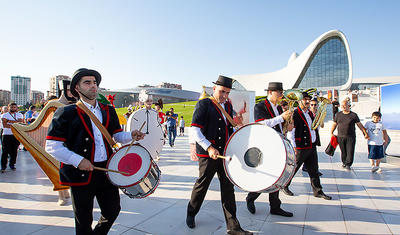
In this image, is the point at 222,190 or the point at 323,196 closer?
the point at 222,190

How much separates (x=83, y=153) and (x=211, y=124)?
1.46 meters

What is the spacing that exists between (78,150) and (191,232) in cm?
171

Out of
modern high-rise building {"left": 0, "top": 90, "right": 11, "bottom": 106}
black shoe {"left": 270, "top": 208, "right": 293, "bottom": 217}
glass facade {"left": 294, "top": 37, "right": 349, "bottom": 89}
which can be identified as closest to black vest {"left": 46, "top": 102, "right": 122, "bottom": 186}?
black shoe {"left": 270, "top": 208, "right": 293, "bottom": 217}

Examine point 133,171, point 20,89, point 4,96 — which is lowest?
point 133,171

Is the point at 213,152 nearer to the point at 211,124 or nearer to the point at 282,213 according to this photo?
the point at 211,124

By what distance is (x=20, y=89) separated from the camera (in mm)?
94562

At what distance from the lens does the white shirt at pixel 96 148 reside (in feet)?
6.17

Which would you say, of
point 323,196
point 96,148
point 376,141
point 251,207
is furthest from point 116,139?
point 376,141

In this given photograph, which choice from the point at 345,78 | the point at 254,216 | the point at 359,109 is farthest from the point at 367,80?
the point at 254,216

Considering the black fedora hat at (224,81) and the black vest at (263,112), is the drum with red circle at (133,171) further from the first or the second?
the black vest at (263,112)

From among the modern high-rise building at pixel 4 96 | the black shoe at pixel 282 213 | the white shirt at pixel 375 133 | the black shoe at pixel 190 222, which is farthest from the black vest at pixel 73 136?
the modern high-rise building at pixel 4 96

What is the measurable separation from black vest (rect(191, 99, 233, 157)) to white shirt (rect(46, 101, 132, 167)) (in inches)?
35.8

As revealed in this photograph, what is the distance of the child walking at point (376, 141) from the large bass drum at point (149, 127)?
559 centimetres

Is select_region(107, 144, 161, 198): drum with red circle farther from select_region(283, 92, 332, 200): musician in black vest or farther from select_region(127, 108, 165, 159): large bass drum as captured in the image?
select_region(127, 108, 165, 159): large bass drum
